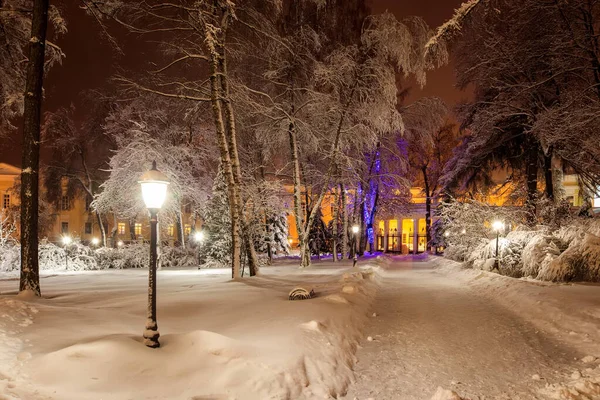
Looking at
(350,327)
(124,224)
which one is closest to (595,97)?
(350,327)

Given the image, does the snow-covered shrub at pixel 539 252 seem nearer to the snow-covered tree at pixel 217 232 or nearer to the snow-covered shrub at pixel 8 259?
the snow-covered tree at pixel 217 232

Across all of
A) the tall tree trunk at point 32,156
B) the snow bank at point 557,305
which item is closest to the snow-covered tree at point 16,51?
the tall tree trunk at point 32,156

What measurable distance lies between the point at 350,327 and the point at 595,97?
11599 millimetres

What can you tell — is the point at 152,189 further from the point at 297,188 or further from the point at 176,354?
the point at 297,188

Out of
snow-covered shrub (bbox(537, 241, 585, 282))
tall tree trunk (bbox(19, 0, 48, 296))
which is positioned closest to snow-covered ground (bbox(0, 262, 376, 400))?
tall tree trunk (bbox(19, 0, 48, 296))

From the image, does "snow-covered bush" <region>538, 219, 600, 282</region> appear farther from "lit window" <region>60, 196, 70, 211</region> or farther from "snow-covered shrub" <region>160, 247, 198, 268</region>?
"lit window" <region>60, 196, 70, 211</region>

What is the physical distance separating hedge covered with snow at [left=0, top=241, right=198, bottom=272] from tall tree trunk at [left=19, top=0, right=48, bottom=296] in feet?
65.4

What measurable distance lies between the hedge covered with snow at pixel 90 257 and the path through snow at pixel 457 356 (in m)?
22.5

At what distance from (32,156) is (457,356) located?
9914mm

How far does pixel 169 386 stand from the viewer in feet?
15.1

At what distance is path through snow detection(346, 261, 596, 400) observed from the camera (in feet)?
18.1

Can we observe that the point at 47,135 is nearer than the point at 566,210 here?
No

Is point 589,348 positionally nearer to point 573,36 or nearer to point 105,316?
point 105,316

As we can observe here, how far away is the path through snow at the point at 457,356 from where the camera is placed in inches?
218
